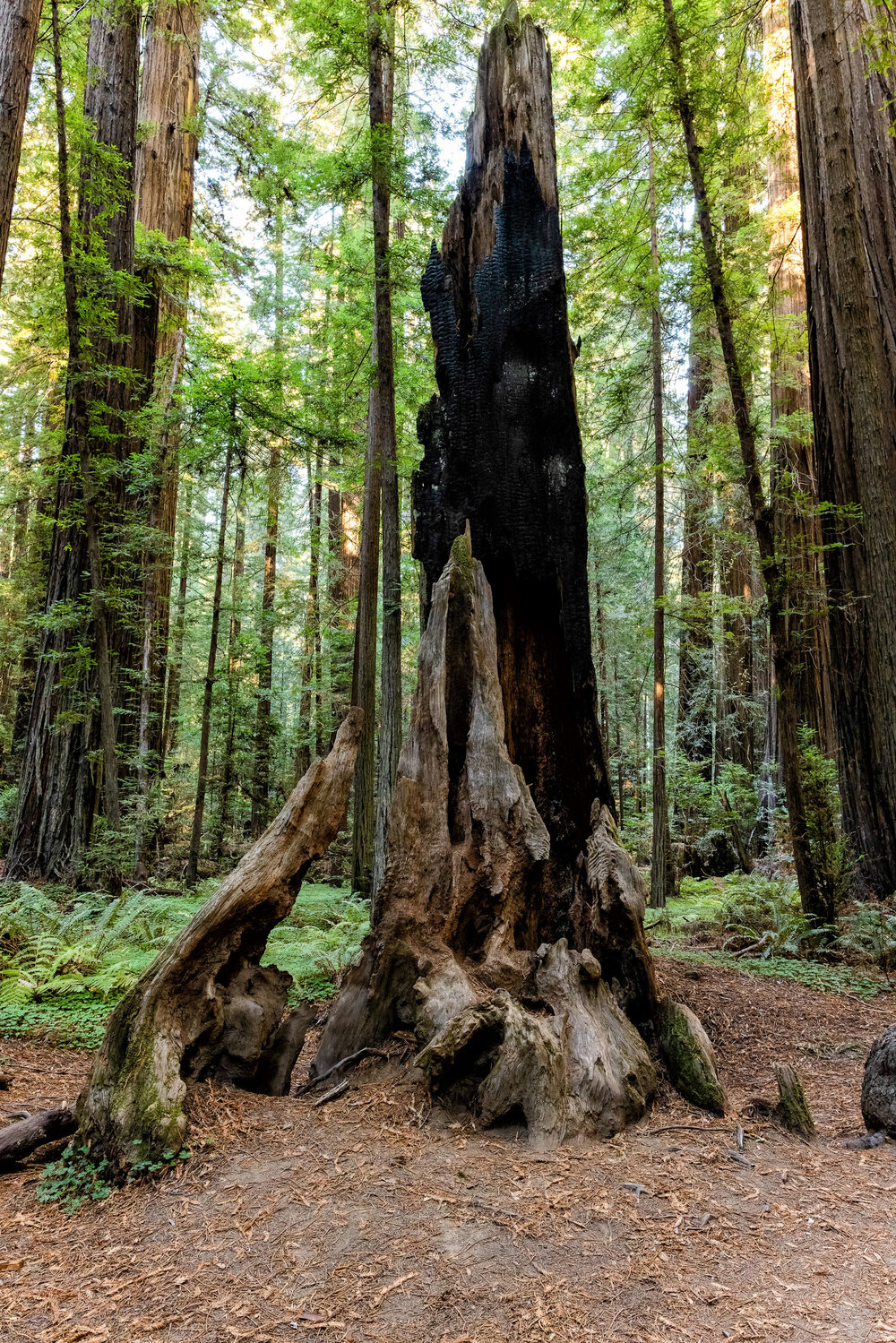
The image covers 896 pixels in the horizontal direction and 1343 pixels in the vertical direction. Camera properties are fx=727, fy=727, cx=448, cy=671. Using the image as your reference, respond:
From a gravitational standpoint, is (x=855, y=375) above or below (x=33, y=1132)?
above

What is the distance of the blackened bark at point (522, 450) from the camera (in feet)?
15.7

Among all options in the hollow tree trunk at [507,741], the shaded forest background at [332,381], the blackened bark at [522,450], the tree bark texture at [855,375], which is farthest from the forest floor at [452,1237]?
the tree bark texture at [855,375]

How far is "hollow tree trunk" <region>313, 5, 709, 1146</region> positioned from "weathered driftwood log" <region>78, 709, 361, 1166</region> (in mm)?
396

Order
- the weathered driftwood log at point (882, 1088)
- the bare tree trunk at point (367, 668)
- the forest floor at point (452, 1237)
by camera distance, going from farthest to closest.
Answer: the bare tree trunk at point (367, 668) < the weathered driftwood log at point (882, 1088) < the forest floor at point (452, 1237)

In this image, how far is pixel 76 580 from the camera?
9500 millimetres

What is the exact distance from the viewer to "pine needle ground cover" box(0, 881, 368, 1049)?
18.0 ft

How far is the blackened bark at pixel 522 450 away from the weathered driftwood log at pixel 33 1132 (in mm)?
2926

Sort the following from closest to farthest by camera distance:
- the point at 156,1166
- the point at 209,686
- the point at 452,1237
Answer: the point at 452,1237 < the point at 156,1166 < the point at 209,686

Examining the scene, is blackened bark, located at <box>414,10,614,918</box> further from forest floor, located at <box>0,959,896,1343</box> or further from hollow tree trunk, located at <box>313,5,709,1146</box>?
forest floor, located at <box>0,959,896,1343</box>

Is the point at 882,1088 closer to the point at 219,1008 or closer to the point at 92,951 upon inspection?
the point at 219,1008

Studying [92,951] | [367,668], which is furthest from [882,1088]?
[367,668]

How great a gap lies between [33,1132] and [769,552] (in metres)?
7.25

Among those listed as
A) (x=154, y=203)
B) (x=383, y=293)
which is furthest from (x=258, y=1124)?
(x=154, y=203)

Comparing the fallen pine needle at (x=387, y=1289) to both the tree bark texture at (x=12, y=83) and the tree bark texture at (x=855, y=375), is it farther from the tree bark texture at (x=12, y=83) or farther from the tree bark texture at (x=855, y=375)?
the tree bark texture at (x=855, y=375)
